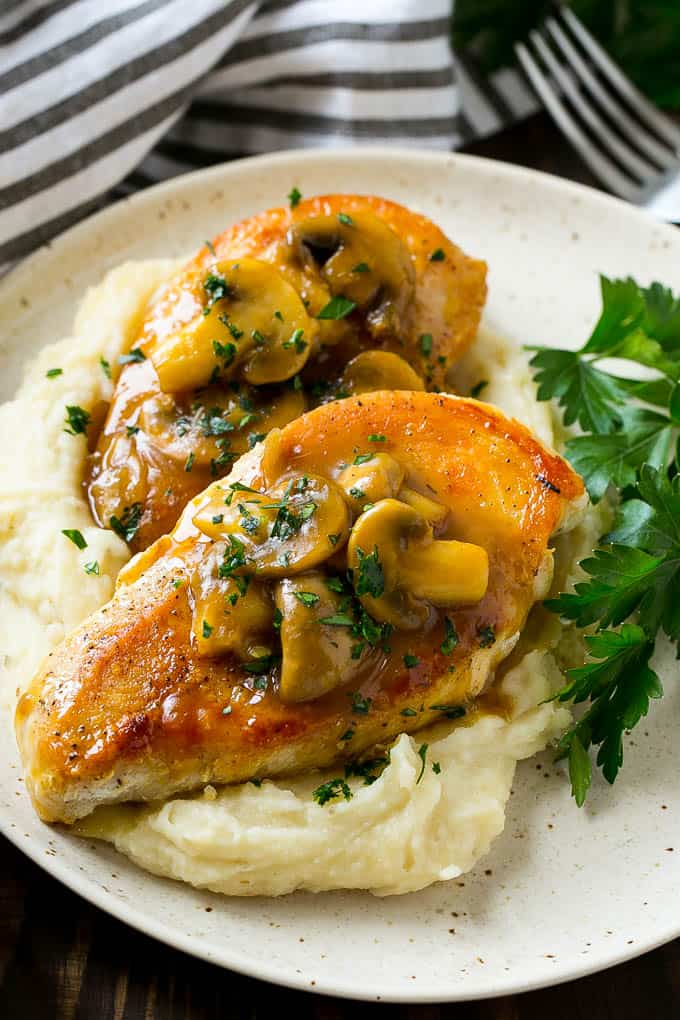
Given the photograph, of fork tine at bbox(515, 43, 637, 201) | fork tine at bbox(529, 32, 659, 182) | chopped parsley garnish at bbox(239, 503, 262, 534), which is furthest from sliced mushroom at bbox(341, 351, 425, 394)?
fork tine at bbox(529, 32, 659, 182)

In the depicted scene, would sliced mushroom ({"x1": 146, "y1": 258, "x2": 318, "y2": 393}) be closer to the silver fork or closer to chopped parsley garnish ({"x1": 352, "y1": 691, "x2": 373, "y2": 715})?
chopped parsley garnish ({"x1": 352, "y1": 691, "x2": 373, "y2": 715})

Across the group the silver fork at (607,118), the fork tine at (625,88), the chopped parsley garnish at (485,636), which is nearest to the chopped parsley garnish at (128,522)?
the chopped parsley garnish at (485,636)

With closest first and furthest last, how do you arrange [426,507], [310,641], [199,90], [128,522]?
[310,641], [426,507], [128,522], [199,90]

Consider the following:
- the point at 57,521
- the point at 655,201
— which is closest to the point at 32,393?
the point at 57,521

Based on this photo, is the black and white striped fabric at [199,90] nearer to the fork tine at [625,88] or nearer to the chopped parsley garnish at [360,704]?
the fork tine at [625,88]

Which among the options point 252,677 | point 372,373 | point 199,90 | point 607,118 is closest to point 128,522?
point 252,677

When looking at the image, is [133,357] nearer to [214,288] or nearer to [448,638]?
[214,288]
